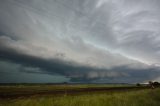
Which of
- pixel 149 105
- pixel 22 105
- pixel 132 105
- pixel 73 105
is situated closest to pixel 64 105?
pixel 73 105

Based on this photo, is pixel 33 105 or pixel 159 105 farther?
pixel 159 105

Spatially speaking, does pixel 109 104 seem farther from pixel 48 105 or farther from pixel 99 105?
pixel 48 105

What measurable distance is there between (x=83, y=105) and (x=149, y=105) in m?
6.11

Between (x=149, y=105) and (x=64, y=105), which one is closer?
(x=64, y=105)

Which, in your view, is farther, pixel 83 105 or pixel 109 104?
pixel 109 104

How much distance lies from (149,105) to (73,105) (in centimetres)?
695

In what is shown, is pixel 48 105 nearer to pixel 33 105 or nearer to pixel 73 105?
pixel 33 105

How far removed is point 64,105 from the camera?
1311cm

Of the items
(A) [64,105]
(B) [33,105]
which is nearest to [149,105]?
(A) [64,105]

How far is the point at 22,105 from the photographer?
497 inches

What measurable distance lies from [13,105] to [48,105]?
2814 mm

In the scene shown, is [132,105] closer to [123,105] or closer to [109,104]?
[123,105]

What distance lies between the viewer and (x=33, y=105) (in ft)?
42.0

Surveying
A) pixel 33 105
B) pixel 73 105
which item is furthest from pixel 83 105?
pixel 33 105
